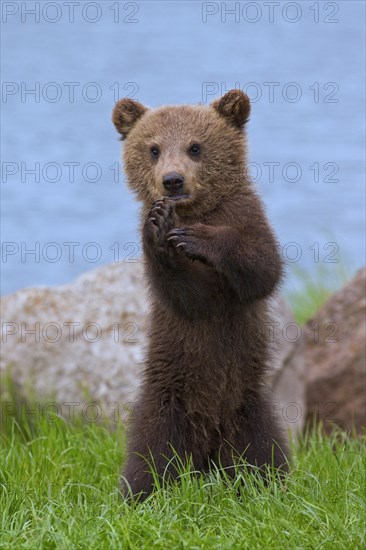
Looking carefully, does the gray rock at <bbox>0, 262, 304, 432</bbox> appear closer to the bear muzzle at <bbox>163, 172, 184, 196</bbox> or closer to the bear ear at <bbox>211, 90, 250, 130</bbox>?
the bear ear at <bbox>211, 90, 250, 130</bbox>

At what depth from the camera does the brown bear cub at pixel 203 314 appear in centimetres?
573

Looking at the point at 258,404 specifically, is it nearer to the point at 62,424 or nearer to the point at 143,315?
the point at 62,424

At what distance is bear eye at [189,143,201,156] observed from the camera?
616 cm

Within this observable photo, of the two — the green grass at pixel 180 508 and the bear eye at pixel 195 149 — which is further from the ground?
the bear eye at pixel 195 149

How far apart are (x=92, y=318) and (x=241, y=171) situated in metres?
2.65

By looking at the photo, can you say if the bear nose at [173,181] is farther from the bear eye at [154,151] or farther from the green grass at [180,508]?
the green grass at [180,508]

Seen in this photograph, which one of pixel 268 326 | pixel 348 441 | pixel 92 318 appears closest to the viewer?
pixel 268 326

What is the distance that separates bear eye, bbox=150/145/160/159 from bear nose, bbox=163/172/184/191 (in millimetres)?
336

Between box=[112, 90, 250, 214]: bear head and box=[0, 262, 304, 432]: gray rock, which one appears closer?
box=[112, 90, 250, 214]: bear head

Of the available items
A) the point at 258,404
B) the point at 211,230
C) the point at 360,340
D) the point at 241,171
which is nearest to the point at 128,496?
the point at 258,404

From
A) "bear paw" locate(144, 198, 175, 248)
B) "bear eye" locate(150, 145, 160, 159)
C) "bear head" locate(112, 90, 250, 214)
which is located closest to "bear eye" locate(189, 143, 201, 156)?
"bear head" locate(112, 90, 250, 214)

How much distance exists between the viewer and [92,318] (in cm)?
850

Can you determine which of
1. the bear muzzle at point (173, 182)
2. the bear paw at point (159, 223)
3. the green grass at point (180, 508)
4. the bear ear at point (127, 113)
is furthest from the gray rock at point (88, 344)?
the bear paw at point (159, 223)

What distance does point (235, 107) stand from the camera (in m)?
6.33
